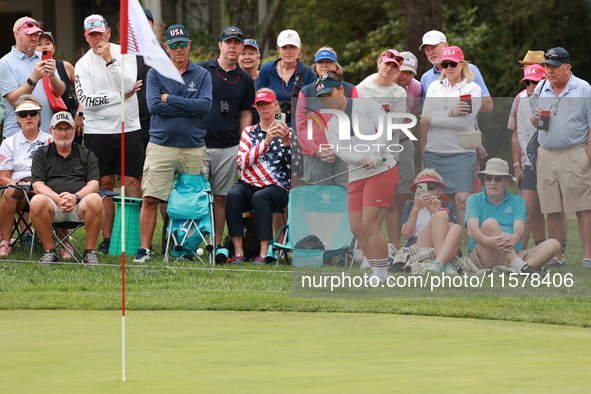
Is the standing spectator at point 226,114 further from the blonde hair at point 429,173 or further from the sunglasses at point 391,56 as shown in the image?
the blonde hair at point 429,173

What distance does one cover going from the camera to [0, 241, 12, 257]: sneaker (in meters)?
10.4

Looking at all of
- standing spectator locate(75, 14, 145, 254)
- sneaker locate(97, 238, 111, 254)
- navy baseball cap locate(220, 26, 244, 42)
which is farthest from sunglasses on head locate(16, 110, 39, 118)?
navy baseball cap locate(220, 26, 244, 42)

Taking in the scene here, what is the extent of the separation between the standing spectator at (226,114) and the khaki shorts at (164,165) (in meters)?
0.45

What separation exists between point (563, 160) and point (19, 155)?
216 inches

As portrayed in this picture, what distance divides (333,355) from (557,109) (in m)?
3.48

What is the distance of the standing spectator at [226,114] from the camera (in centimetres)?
1066

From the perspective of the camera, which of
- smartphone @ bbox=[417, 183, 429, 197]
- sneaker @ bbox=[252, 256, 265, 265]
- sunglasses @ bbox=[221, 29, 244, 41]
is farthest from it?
sunglasses @ bbox=[221, 29, 244, 41]

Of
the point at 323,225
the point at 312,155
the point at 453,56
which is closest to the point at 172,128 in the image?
the point at 312,155

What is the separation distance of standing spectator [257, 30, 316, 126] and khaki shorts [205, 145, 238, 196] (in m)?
0.76

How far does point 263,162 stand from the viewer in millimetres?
10211

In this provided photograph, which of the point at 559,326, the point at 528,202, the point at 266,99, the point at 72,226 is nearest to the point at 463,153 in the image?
the point at 528,202

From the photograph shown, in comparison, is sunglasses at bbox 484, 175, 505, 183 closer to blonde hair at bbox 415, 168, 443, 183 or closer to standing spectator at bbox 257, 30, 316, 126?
blonde hair at bbox 415, 168, 443, 183

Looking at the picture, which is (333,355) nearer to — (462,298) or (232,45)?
(462,298)

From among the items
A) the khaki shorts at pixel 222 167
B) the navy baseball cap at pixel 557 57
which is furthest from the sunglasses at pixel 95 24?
the navy baseball cap at pixel 557 57
